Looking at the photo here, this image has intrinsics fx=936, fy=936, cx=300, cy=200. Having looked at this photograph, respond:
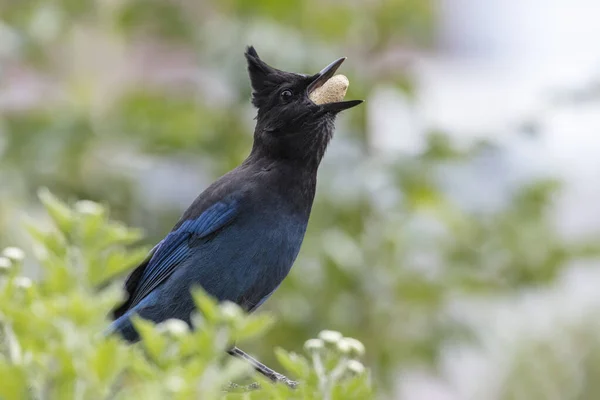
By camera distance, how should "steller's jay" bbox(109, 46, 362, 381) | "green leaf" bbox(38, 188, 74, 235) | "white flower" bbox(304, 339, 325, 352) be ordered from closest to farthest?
"green leaf" bbox(38, 188, 74, 235) → "white flower" bbox(304, 339, 325, 352) → "steller's jay" bbox(109, 46, 362, 381)

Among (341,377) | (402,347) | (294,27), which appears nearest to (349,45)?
(294,27)

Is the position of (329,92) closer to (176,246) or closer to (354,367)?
(176,246)

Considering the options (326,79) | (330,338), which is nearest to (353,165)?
(326,79)

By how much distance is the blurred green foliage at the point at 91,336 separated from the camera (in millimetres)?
880

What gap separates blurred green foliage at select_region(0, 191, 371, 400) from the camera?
0.88m

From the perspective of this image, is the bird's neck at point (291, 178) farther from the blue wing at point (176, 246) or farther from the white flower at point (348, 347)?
the white flower at point (348, 347)

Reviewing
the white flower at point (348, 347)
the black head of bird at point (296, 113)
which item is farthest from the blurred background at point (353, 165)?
the white flower at point (348, 347)

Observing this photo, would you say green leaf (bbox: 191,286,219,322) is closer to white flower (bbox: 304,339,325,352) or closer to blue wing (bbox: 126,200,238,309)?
white flower (bbox: 304,339,325,352)

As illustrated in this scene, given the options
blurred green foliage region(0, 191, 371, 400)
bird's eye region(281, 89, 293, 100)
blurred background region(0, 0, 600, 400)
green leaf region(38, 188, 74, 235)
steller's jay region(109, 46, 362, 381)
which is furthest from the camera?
blurred background region(0, 0, 600, 400)

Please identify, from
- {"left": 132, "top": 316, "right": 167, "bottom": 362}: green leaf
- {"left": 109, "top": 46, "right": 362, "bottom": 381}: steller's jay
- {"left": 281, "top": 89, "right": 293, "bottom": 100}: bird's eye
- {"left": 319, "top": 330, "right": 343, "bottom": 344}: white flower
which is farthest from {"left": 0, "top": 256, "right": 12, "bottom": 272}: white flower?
{"left": 281, "top": 89, "right": 293, "bottom": 100}: bird's eye

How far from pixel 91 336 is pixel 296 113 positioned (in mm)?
1191

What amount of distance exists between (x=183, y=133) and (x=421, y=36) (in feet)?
2.91

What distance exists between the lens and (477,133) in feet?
9.93

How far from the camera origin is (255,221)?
199cm
